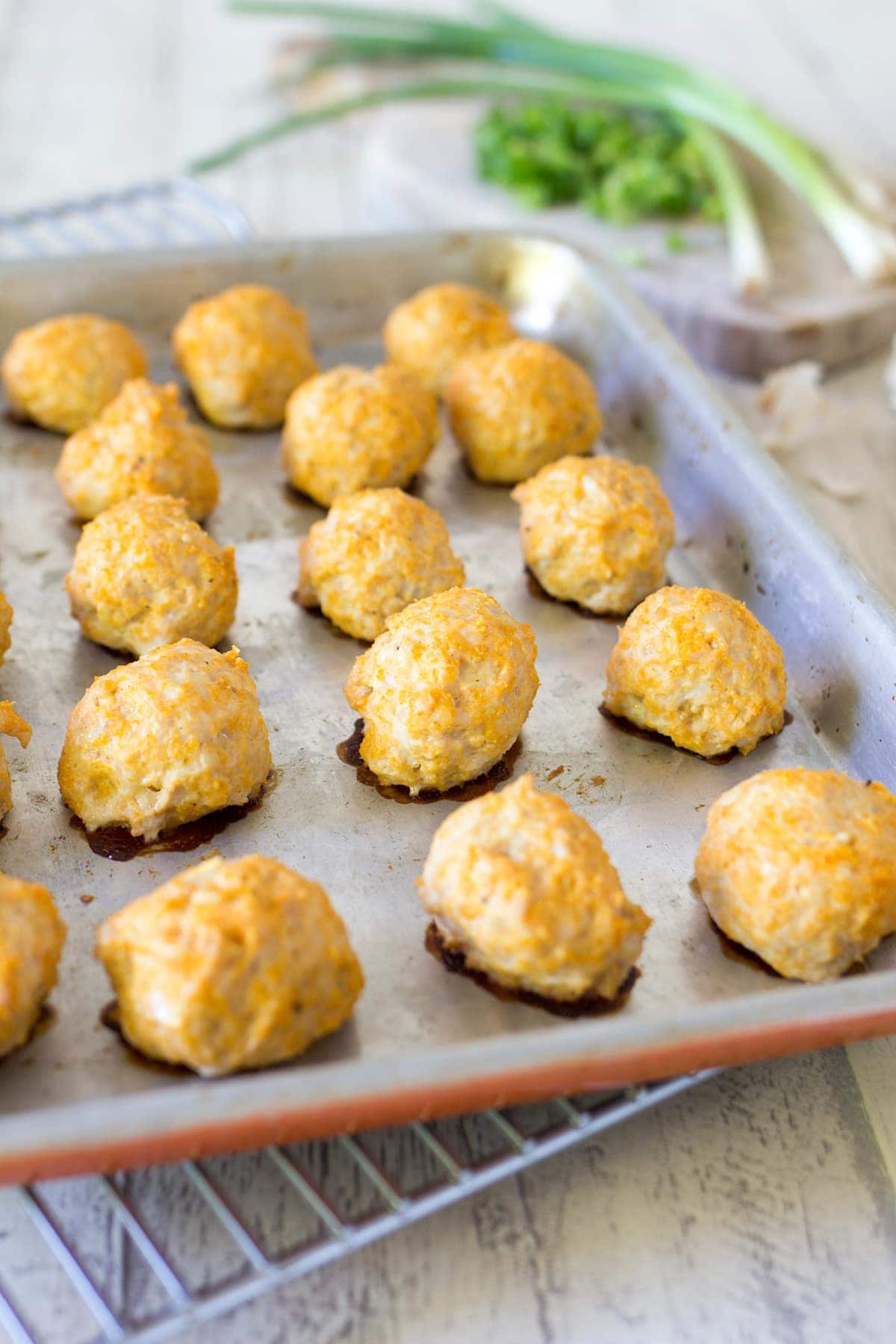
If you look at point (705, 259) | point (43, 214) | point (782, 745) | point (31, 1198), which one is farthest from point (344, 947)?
point (705, 259)

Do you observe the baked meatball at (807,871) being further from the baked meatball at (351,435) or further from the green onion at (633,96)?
the green onion at (633,96)

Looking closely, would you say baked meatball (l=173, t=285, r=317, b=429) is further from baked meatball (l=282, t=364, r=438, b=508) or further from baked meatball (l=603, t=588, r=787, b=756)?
baked meatball (l=603, t=588, r=787, b=756)

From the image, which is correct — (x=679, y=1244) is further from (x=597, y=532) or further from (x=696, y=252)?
(x=696, y=252)

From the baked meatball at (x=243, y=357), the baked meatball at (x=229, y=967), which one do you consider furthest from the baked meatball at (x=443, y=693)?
the baked meatball at (x=243, y=357)

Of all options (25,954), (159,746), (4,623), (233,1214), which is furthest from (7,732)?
(233,1214)

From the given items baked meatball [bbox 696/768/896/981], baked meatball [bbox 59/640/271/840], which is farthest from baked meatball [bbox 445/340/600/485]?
baked meatball [bbox 696/768/896/981]

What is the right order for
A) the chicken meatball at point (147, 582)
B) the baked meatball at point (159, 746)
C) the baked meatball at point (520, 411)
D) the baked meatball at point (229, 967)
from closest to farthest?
the baked meatball at point (229, 967), the baked meatball at point (159, 746), the chicken meatball at point (147, 582), the baked meatball at point (520, 411)
